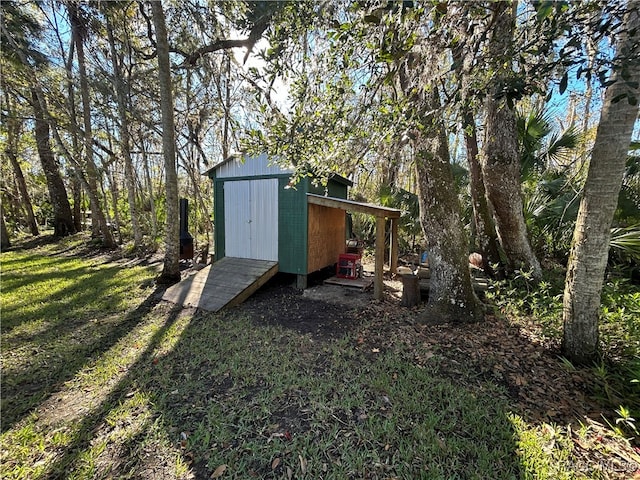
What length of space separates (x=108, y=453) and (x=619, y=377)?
4.27 m

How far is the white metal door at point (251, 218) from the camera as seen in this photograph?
579 cm

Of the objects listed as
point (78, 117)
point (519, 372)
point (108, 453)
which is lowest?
point (108, 453)

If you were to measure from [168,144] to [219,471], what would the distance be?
18.1ft

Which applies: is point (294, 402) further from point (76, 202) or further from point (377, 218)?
point (76, 202)

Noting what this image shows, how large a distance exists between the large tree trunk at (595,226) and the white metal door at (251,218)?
4.74 m

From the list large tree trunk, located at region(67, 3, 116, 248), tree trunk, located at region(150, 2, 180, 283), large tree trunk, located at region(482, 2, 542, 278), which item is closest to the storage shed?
tree trunk, located at region(150, 2, 180, 283)

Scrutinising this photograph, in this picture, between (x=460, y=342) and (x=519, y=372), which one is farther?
(x=460, y=342)

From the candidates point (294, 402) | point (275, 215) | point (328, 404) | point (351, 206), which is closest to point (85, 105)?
point (275, 215)

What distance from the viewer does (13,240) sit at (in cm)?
1256

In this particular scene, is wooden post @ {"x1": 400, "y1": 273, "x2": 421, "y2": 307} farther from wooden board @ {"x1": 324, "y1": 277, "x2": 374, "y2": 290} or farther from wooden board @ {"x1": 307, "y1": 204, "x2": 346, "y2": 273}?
wooden board @ {"x1": 307, "y1": 204, "x2": 346, "y2": 273}

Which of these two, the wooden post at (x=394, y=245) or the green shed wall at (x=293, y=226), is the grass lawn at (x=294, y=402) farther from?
the wooden post at (x=394, y=245)

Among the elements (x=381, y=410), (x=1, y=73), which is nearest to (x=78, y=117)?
(x=1, y=73)

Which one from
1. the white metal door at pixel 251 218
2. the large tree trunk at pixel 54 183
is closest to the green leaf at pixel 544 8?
the white metal door at pixel 251 218

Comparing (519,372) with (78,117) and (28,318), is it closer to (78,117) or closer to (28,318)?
(28,318)
